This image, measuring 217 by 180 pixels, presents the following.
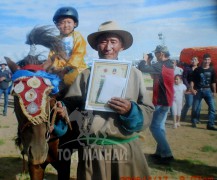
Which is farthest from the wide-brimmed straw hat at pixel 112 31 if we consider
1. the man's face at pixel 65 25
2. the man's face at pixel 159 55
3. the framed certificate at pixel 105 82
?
the man's face at pixel 159 55

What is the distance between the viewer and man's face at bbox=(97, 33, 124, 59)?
6.25 feet

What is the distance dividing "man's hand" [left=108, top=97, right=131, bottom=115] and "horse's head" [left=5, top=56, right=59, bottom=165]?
507mm

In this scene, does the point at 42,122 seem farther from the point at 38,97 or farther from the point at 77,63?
the point at 77,63

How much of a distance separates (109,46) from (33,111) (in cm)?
72

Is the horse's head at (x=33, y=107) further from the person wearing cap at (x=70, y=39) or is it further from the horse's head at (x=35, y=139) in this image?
the person wearing cap at (x=70, y=39)

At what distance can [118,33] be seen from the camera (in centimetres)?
194

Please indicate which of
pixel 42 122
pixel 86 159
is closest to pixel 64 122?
pixel 42 122

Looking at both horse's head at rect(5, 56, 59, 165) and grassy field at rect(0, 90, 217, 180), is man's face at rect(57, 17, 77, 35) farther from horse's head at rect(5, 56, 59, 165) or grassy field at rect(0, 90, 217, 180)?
grassy field at rect(0, 90, 217, 180)

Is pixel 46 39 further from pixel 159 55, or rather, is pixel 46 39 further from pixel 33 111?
pixel 159 55

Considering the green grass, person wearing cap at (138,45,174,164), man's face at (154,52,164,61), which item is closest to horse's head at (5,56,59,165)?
person wearing cap at (138,45,174,164)

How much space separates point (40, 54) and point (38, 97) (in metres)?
0.84

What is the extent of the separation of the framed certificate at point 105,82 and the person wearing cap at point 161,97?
2512mm

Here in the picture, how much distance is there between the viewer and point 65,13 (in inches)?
105

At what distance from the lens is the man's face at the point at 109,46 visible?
191 cm
